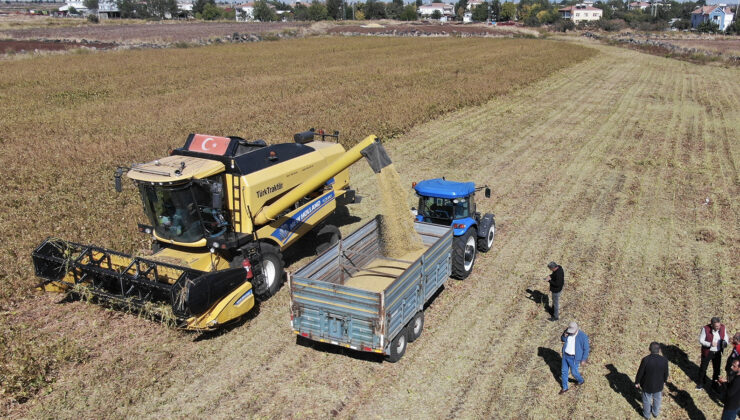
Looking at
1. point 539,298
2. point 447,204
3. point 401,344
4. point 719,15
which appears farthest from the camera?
point 719,15

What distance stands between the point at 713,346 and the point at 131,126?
2401 centimetres

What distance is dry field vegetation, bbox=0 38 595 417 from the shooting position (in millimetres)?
8805

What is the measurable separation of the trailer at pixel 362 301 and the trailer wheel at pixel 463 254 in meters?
0.72

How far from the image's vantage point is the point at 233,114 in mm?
26953

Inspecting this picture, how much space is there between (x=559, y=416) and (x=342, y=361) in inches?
Result: 137

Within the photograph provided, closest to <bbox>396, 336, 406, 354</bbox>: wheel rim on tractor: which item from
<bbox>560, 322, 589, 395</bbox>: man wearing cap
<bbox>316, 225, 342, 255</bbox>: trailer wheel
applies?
<bbox>560, 322, 589, 395</bbox>: man wearing cap

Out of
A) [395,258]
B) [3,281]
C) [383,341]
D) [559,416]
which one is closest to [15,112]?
[3,281]

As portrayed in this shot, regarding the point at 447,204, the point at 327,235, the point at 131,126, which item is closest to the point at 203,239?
the point at 327,235

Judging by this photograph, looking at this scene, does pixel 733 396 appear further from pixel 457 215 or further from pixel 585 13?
pixel 585 13

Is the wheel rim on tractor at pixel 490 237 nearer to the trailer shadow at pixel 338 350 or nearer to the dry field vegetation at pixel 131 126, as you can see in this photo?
the trailer shadow at pixel 338 350

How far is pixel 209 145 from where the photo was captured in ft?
34.9

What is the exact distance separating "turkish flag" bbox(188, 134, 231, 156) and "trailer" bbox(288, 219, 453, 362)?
3.02 meters

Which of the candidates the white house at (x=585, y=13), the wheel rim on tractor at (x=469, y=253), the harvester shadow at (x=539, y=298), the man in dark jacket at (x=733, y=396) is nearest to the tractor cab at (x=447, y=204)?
the wheel rim on tractor at (x=469, y=253)

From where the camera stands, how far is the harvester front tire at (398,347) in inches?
339
